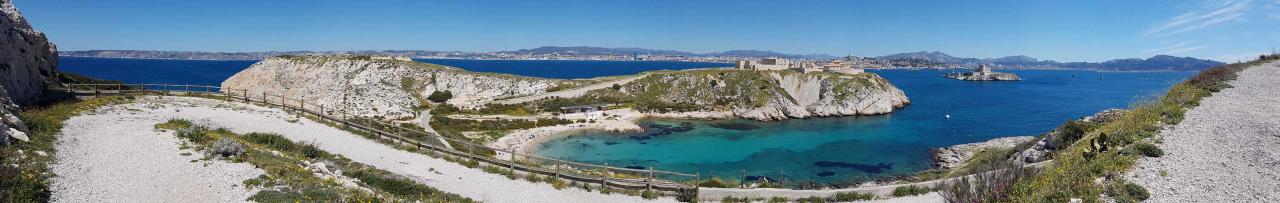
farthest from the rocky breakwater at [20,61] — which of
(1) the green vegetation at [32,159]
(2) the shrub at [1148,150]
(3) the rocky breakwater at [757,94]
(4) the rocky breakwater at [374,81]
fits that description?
(3) the rocky breakwater at [757,94]

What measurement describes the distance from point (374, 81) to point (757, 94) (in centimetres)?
4646

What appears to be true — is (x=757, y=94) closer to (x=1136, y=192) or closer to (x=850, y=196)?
(x=850, y=196)

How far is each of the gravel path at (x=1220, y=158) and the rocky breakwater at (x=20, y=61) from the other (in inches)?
1216

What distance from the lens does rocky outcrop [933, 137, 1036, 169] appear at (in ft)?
129

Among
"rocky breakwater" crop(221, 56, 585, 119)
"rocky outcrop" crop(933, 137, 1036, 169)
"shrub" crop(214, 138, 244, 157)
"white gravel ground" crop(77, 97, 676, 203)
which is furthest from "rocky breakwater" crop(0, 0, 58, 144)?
"rocky outcrop" crop(933, 137, 1036, 169)

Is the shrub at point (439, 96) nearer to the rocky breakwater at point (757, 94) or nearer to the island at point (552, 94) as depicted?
the island at point (552, 94)

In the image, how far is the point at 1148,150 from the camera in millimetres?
16109

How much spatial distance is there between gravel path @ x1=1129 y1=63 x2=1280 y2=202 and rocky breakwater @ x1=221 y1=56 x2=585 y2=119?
56.3m

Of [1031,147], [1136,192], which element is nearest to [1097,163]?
Answer: [1136,192]

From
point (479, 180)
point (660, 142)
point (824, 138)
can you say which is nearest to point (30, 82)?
point (479, 180)

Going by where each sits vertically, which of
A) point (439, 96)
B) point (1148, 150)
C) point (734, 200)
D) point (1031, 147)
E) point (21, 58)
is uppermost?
point (21, 58)

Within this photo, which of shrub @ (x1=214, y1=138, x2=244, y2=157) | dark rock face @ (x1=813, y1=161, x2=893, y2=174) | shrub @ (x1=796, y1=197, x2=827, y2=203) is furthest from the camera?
dark rock face @ (x1=813, y1=161, x2=893, y2=174)

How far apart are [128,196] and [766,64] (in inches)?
3584

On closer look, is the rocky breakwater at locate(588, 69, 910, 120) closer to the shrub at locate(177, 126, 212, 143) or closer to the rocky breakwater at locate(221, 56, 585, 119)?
the rocky breakwater at locate(221, 56, 585, 119)
